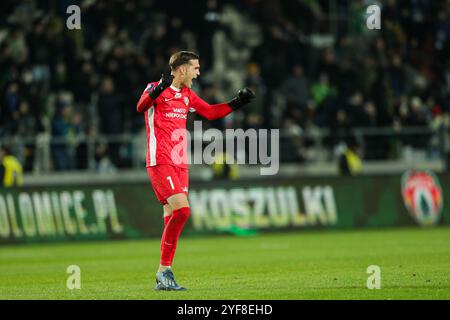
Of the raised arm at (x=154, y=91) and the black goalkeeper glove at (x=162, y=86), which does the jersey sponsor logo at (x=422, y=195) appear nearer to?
the raised arm at (x=154, y=91)

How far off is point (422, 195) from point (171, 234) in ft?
45.7

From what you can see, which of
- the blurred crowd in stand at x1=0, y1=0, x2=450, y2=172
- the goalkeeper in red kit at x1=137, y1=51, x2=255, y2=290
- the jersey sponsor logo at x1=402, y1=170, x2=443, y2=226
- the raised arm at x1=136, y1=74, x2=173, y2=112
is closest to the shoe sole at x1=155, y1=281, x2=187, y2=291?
the goalkeeper in red kit at x1=137, y1=51, x2=255, y2=290

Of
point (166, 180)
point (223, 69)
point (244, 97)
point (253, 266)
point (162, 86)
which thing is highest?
point (223, 69)

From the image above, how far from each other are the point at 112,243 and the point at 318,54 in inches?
348

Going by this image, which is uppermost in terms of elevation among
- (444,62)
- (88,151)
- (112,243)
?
(444,62)

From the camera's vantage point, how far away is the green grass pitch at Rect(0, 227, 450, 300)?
11203 millimetres

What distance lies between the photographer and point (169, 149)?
1191 centimetres

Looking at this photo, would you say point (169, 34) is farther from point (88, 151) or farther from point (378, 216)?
point (378, 216)

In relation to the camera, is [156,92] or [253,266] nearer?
[156,92]

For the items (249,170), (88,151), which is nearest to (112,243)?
(88,151)

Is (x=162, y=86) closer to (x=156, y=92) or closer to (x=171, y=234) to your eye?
(x=156, y=92)

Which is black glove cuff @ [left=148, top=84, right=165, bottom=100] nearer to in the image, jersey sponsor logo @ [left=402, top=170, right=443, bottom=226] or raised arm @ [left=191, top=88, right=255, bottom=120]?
raised arm @ [left=191, top=88, right=255, bottom=120]

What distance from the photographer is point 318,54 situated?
1123 inches

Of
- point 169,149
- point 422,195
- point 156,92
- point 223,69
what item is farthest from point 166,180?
point 223,69
